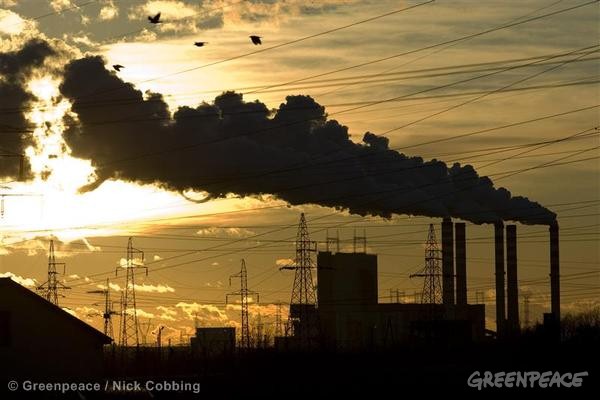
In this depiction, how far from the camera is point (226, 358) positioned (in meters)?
62.4

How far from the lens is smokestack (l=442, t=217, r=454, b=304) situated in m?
89.0

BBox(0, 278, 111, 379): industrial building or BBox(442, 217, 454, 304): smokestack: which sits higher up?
BBox(442, 217, 454, 304): smokestack

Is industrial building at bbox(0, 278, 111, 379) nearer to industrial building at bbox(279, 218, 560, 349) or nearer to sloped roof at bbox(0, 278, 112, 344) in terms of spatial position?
sloped roof at bbox(0, 278, 112, 344)

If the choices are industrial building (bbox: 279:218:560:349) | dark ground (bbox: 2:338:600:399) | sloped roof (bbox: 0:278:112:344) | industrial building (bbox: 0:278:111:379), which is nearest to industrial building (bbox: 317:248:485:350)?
industrial building (bbox: 279:218:560:349)

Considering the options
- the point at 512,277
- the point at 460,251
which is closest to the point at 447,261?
the point at 460,251

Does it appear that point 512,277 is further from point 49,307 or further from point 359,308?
point 49,307

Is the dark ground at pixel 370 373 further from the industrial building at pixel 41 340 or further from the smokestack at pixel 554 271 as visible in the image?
the smokestack at pixel 554 271

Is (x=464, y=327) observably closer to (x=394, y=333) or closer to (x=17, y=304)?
(x=394, y=333)

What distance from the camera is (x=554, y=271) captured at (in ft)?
292

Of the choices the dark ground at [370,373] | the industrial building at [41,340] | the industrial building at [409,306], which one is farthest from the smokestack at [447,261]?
the industrial building at [41,340]

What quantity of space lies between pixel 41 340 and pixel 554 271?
5057 cm

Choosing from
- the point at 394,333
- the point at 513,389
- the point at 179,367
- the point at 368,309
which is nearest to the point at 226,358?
the point at 179,367

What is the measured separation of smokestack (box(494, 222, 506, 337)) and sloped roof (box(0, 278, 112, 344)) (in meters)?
44.1

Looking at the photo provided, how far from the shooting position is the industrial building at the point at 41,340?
48688mm
